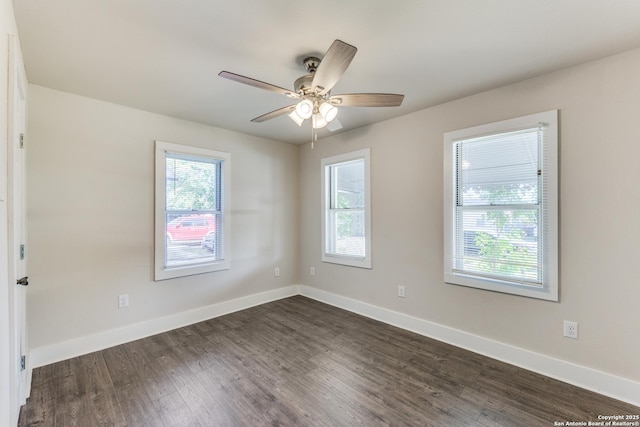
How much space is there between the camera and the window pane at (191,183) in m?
3.31

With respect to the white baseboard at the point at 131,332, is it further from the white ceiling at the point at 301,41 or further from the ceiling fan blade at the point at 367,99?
the ceiling fan blade at the point at 367,99

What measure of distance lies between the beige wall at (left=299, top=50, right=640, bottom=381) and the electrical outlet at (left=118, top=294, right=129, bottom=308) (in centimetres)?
295

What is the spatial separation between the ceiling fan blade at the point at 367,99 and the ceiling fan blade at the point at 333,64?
18 centimetres

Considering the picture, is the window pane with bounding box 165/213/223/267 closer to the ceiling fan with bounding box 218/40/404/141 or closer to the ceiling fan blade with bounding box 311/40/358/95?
the ceiling fan with bounding box 218/40/404/141

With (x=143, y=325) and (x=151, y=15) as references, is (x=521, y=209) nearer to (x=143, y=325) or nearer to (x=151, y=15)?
(x=151, y=15)

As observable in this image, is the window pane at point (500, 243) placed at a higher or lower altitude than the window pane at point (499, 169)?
lower

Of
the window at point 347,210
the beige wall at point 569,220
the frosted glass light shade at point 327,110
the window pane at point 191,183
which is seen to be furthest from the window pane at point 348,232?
the frosted glass light shade at point 327,110

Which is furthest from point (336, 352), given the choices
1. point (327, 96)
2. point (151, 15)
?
point (151, 15)

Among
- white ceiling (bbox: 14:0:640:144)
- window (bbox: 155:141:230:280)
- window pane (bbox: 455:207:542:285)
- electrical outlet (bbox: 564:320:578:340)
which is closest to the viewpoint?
white ceiling (bbox: 14:0:640:144)

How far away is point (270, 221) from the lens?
14.0 feet

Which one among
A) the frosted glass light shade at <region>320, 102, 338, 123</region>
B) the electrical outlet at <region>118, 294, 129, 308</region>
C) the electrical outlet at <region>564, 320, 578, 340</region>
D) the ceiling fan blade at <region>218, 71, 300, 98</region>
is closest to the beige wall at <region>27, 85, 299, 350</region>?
the electrical outlet at <region>118, 294, 129, 308</region>

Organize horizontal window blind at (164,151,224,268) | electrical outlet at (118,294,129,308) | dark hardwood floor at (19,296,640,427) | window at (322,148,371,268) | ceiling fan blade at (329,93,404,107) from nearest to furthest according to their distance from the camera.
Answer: dark hardwood floor at (19,296,640,427)
ceiling fan blade at (329,93,404,107)
electrical outlet at (118,294,129,308)
horizontal window blind at (164,151,224,268)
window at (322,148,371,268)

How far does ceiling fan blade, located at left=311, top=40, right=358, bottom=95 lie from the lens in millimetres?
1446

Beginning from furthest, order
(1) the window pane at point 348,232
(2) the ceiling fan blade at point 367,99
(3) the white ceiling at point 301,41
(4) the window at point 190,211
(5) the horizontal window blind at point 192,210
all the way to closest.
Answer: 1. (1) the window pane at point 348,232
2. (5) the horizontal window blind at point 192,210
3. (4) the window at point 190,211
4. (2) the ceiling fan blade at point 367,99
5. (3) the white ceiling at point 301,41
